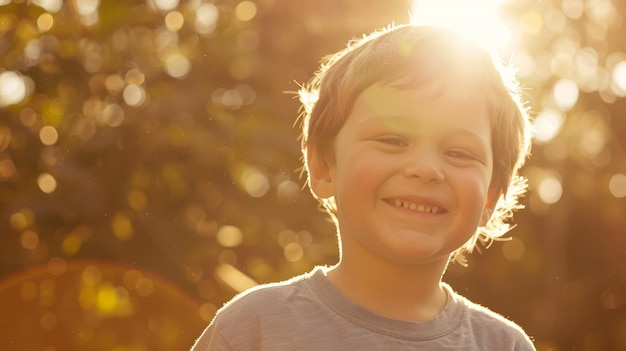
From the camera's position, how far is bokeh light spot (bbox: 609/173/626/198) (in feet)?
24.0

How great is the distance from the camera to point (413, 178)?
210 cm

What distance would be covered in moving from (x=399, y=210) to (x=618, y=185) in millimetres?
5657

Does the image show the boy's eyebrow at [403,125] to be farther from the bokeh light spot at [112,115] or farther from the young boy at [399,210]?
the bokeh light spot at [112,115]

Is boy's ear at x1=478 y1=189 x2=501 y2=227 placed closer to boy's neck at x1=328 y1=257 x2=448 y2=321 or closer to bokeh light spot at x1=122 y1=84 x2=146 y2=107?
boy's neck at x1=328 y1=257 x2=448 y2=321

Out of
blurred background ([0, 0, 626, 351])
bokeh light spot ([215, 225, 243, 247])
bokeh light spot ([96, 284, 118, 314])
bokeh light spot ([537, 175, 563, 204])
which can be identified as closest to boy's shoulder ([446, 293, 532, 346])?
blurred background ([0, 0, 626, 351])

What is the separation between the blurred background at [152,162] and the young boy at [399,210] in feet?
7.56

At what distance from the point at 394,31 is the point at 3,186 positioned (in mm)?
3257

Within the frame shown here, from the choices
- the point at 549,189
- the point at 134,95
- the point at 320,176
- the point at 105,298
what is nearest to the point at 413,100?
the point at 320,176

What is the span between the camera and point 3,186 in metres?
5.09

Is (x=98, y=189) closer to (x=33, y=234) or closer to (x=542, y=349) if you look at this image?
(x=33, y=234)

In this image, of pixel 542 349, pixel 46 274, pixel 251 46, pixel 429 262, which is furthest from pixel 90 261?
pixel 429 262

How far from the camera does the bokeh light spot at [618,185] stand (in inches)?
288

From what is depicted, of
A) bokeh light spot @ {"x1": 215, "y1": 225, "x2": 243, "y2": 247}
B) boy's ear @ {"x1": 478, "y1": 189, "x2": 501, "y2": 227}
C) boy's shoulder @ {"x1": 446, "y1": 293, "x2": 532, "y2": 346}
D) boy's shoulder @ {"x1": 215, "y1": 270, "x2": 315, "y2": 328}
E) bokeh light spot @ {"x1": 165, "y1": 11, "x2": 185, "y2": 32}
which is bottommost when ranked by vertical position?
bokeh light spot @ {"x1": 215, "y1": 225, "x2": 243, "y2": 247}

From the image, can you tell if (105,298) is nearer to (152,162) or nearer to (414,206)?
(152,162)
